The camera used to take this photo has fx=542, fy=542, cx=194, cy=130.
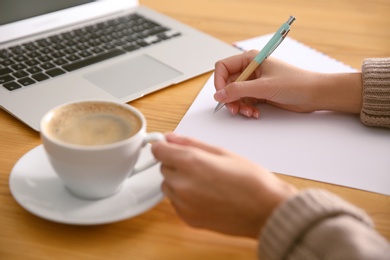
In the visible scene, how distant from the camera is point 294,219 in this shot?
536 mm

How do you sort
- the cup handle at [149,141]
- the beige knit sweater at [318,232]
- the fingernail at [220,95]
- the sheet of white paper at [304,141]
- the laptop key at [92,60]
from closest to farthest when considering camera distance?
the beige knit sweater at [318,232] < the cup handle at [149,141] < the sheet of white paper at [304,141] < the fingernail at [220,95] < the laptop key at [92,60]

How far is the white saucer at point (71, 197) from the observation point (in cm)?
60

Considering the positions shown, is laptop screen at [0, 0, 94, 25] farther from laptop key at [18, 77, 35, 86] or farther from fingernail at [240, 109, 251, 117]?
fingernail at [240, 109, 251, 117]

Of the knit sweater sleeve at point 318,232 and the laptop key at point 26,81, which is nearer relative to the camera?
the knit sweater sleeve at point 318,232

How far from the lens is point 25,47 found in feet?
3.19

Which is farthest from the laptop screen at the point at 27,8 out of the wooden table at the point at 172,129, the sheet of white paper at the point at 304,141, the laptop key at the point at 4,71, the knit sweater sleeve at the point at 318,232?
the knit sweater sleeve at the point at 318,232

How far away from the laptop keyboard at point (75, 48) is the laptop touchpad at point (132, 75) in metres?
0.04

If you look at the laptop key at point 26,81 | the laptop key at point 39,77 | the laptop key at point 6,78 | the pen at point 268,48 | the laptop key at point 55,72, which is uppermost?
the pen at point 268,48

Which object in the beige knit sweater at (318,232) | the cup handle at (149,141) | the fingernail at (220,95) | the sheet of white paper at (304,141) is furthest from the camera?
the fingernail at (220,95)

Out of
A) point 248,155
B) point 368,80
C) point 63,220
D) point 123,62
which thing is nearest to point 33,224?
point 63,220

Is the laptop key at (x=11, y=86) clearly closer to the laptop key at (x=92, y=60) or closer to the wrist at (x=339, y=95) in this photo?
the laptop key at (x=92, y=60)

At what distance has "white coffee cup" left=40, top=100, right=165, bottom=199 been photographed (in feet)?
1.90

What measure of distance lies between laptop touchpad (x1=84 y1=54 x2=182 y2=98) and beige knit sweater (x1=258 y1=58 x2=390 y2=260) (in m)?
0.41

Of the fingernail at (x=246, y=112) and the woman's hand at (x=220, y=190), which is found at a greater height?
the woman's hand at (x=220, y=190)
